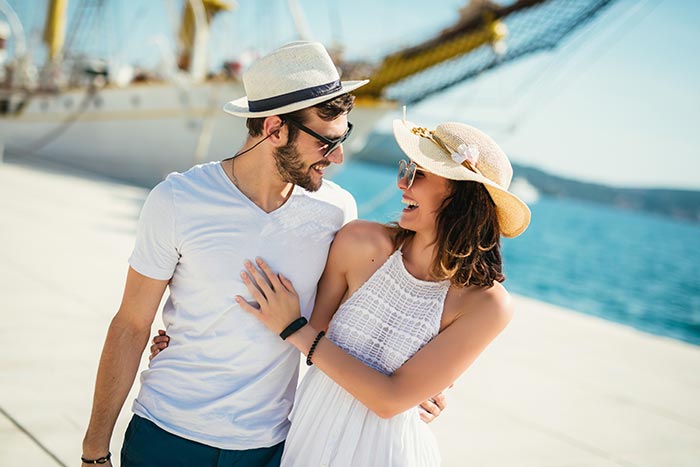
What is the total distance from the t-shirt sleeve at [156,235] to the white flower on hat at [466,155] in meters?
0.81

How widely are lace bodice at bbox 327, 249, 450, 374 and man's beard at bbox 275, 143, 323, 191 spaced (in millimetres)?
340

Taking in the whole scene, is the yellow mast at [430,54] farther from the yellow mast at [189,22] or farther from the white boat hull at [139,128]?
the yellow mast at [189,22]

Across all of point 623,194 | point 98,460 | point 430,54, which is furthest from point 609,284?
point 623,194

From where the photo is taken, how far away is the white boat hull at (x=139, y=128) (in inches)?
701

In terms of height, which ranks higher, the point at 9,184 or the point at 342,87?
the point at 342,87

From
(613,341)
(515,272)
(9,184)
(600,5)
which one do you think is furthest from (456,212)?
(515,272)

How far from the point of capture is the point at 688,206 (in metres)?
129

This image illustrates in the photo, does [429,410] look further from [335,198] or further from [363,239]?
[335,198]

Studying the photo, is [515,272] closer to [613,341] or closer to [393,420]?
[613,341]

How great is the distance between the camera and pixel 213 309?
175 centimetres

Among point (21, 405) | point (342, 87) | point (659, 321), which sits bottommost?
point (659, 321)

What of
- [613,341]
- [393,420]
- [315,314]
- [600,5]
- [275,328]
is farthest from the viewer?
[600,5]

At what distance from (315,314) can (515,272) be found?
36517 millimetres

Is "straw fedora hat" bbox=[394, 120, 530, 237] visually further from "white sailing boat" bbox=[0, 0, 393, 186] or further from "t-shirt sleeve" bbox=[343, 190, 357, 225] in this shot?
"white sailing boat" bbox=[0, 0, 393, 186]
